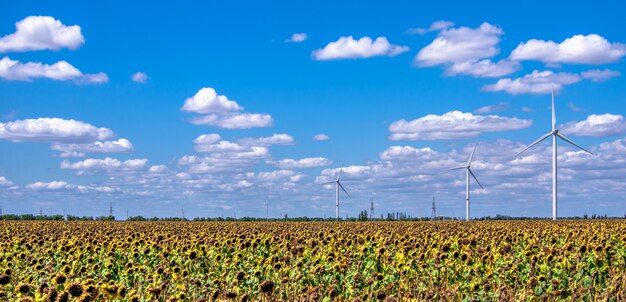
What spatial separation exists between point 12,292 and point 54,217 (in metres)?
83.6

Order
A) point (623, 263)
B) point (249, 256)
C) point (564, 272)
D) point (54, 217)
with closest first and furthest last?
point (564, 272), point (623, 263), point (249, 256), point (54, 217)

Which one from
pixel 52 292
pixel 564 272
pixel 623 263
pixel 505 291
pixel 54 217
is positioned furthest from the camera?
pixel 54 217

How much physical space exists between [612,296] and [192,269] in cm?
1040

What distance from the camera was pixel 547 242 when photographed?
2975cm

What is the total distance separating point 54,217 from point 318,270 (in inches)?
3330

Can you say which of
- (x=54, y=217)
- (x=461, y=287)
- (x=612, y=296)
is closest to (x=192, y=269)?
(x=461, y=287)

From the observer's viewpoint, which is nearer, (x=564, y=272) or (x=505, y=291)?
(x=505, y=291)

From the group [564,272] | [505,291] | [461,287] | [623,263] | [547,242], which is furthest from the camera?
[547,242]

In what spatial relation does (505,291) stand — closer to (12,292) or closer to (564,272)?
(564,272)

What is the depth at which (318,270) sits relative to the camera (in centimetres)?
1758

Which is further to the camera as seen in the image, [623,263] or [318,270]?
[623,263]

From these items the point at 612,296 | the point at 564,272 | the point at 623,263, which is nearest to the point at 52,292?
the point at 612,296

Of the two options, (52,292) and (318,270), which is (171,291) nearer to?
(318,270)

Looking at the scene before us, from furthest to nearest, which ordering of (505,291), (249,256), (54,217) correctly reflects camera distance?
(54,217) < (249,256) < (505,291)
